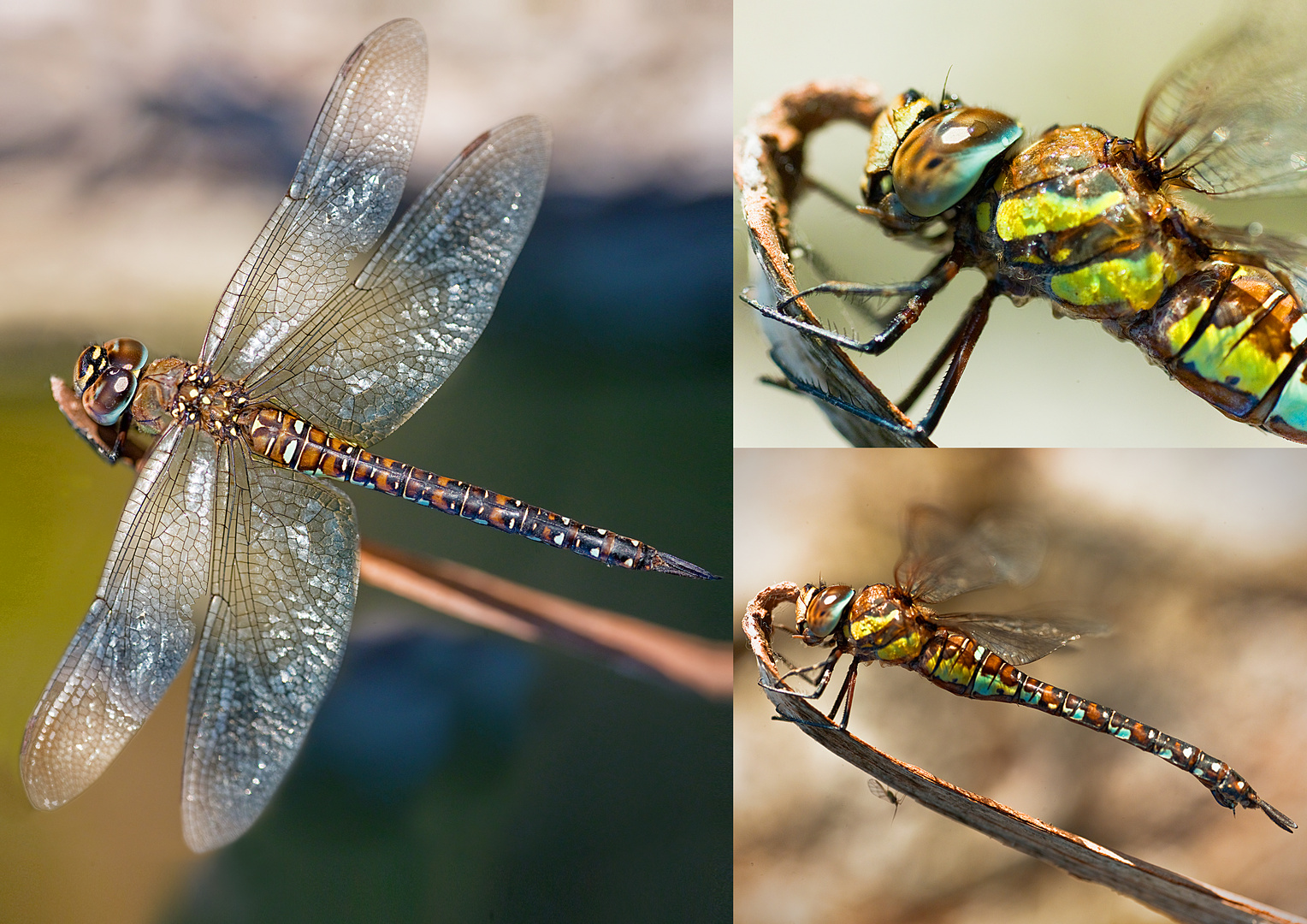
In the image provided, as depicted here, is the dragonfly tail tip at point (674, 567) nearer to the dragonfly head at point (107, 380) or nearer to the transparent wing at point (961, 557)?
the transparent wing at point (961, 557)

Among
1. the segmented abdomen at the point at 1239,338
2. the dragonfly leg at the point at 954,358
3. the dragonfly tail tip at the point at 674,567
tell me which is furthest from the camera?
the dragonfly tail tip at the point at 674,567

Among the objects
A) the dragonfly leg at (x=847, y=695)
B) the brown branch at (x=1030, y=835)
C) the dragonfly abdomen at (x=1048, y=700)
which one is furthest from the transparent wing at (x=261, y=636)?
the dragonfly abdomen at (x=1048, y=700)

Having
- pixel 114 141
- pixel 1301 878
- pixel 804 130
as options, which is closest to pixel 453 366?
pixel 804 130

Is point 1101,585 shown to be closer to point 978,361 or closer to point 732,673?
point 978,361

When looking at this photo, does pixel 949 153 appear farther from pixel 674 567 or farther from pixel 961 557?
pixel 674 567

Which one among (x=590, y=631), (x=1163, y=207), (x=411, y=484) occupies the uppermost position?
(x=1163, y=207)

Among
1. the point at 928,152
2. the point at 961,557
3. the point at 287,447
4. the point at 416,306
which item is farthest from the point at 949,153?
the point at 287,447

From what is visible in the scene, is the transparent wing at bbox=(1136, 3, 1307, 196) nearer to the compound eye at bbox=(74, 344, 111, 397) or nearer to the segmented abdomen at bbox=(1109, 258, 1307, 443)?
the segmented abdomen at bbox=(1109, 258, 1307, 443)
